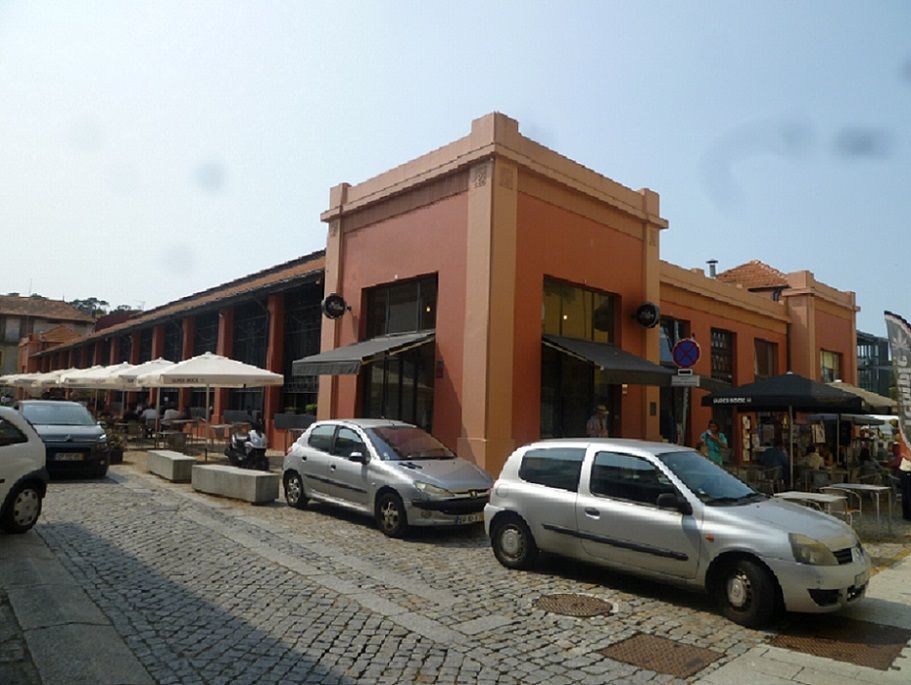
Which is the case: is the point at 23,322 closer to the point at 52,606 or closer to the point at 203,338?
the point at 203,338

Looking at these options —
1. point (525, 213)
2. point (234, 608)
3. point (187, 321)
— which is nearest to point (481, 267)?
point (525, 213)

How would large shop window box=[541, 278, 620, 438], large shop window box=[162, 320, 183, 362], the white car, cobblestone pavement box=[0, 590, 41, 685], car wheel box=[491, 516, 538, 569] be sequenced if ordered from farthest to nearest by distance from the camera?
1. large shop window box=[162, 320, 183, 362]
2. large shop window box=[541, 278, 620, 438]
3. the white car
4. car wheel box=[491, 516, 538, 569]
5. cobblestone pavement box=[0, 590, 41, 685]

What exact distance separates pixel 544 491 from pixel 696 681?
9.49 feet

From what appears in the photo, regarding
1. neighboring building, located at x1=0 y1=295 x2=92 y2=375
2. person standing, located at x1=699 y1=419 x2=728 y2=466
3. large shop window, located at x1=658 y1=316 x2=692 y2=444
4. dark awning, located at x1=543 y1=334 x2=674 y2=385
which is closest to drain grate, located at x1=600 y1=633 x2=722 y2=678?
dark awning, located at x1=543 y1=334 x2=674 y2=385

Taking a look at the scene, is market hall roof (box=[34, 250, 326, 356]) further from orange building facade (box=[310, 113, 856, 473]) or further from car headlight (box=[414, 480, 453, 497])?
car headlight (box=[414, 480, 453, 497])

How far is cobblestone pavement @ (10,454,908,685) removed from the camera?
14.7 feet

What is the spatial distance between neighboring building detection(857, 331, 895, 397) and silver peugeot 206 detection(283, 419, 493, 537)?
4267cm

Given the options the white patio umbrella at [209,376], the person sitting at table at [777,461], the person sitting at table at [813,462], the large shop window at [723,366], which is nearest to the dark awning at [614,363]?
the person sitting at table at [777,461]

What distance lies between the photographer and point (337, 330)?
16.3 m

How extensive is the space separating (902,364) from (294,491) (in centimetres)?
1048

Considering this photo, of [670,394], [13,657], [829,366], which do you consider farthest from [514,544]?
[829,366]

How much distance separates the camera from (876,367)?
4506 centimetres

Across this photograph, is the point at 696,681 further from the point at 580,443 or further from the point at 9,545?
the point at 9,545

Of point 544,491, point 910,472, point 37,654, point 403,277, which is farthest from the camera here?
point 403,277
